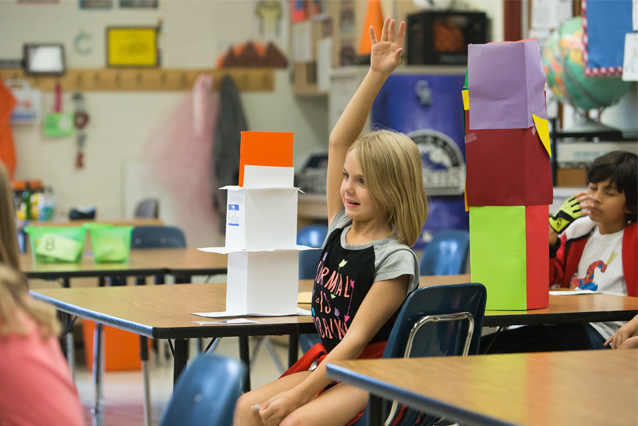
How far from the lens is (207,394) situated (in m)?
1.43

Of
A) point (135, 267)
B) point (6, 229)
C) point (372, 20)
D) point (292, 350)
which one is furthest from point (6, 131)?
point (6, 229)

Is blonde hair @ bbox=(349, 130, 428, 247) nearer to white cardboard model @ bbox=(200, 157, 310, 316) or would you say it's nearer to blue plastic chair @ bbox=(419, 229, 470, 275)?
white cardboard model @ bbox=(200, 157, 310, 316)

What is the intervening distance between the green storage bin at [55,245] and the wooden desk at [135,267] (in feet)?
0.14

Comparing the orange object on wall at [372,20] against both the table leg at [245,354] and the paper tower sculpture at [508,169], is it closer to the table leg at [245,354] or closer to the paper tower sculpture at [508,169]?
the table leg at [245,354]

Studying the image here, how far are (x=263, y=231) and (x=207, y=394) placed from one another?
3.85 feet

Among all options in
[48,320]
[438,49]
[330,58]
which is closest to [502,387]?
[48,320]

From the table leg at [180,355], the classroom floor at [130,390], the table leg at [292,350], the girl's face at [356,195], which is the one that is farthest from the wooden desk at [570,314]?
the classroom floor at [130,390]

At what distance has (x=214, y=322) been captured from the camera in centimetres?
243

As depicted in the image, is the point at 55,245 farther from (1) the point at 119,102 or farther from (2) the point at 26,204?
(1) the point at 119,102

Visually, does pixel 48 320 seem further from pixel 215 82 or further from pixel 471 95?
pixel 215 82

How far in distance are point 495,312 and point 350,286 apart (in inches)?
19.6

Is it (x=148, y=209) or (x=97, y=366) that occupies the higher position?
(x=148, y=209)

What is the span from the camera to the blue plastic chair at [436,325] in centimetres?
219

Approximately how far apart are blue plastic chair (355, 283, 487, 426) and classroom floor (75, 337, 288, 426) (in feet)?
7.42
